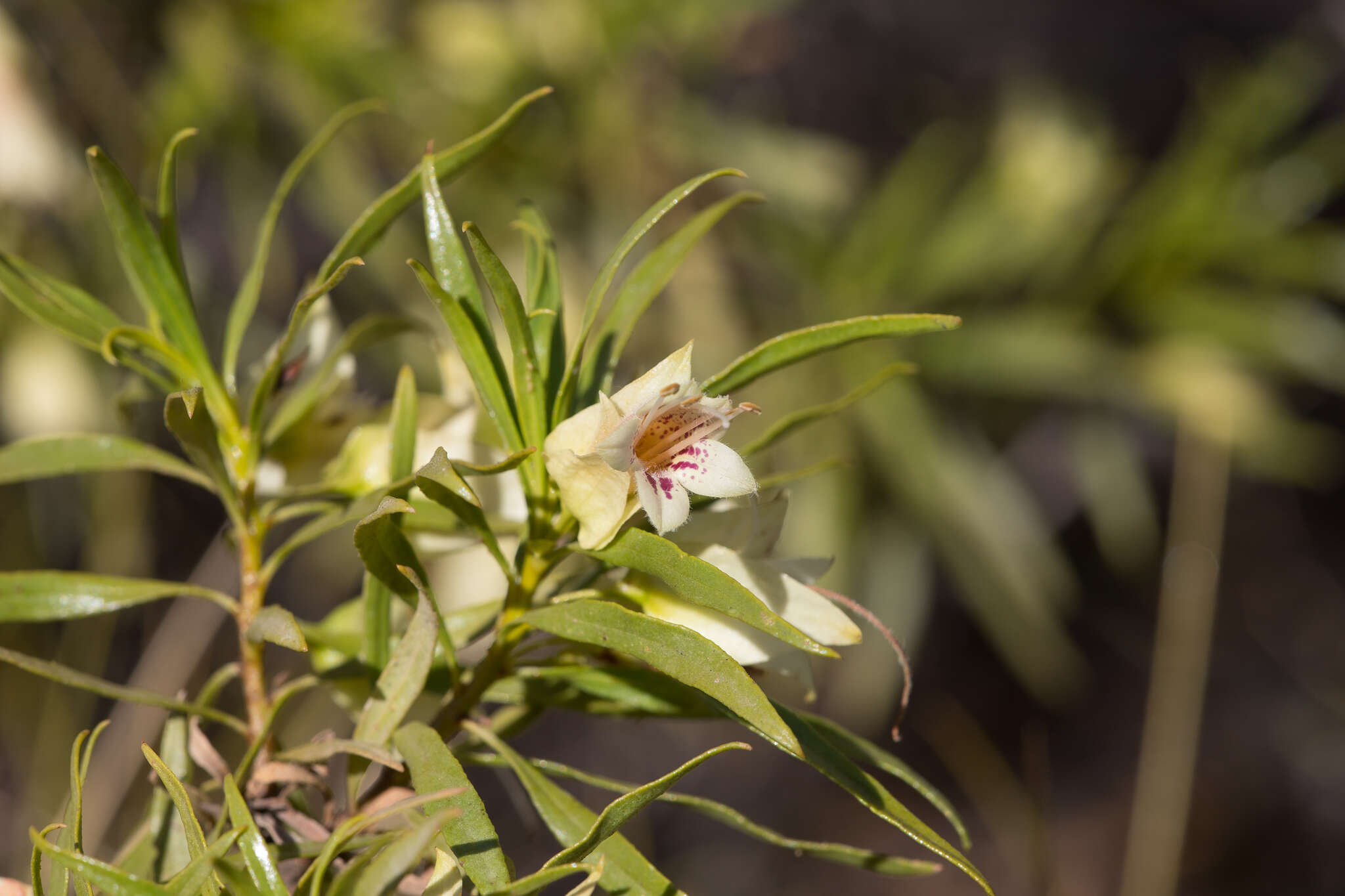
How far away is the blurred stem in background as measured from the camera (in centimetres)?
124

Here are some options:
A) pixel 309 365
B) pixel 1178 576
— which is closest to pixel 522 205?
pixel 309 365

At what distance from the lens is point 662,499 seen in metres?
0.33

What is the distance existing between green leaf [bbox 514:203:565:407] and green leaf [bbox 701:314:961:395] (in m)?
0.07

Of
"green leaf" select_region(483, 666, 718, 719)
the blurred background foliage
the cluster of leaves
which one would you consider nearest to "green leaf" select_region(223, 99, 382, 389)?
the cluster of leaves

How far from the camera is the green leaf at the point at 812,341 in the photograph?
33 cm

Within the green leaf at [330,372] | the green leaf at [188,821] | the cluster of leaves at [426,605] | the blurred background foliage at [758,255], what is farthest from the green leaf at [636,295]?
the blurred background foliage at [758,255]

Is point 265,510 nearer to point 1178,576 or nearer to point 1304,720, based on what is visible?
point 1178,576

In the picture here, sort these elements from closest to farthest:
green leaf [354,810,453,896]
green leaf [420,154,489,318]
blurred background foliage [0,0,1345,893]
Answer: green leaf [354,810,453,896], green leaf [420,154,489,318], blurred background foliage [0,0,1345,893]

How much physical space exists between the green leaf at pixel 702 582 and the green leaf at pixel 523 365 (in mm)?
55

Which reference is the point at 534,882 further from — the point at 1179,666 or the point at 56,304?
the point at 1179,666

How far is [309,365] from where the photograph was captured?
1.47ft

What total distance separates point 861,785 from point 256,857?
0.20 meters

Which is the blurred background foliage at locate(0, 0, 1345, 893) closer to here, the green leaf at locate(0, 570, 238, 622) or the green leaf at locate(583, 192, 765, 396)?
the green leaf at locate(583, 192, 765, 396)

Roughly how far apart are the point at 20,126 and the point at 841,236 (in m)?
1.16
